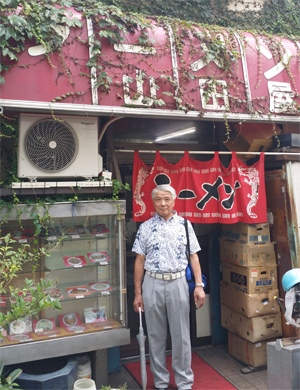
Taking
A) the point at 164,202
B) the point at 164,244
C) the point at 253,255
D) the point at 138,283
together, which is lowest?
the point at 138,283

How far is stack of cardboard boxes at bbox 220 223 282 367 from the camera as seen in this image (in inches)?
230

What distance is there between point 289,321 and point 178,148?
12.9ft

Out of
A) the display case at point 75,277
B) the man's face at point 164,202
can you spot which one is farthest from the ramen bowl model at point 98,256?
the man's face at point 164,202

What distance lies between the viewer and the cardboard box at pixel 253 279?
5910 millimetres

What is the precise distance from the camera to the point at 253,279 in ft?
19.4

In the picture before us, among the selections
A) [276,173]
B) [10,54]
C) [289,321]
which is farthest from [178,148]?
[289,321]

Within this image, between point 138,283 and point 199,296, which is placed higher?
point 138,283

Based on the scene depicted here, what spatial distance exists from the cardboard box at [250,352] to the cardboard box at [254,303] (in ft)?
1.67

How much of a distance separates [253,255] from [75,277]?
2.98m

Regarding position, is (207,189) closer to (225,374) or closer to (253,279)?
(253,279)

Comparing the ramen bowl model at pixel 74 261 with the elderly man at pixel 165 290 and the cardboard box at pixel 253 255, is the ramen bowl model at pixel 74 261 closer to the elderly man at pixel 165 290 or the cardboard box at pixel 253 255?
the elderly man at pixel 165 290

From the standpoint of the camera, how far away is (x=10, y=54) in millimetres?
4293

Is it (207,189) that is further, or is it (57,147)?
(207,189)

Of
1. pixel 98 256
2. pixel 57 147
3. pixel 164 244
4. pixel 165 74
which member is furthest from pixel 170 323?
pixel 165 74
